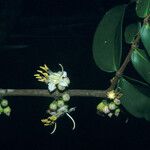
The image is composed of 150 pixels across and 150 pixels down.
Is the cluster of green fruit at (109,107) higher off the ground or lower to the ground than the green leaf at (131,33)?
lower

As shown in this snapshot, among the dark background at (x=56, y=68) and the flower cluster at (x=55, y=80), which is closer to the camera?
the flower cluster at (x=55, y=80)

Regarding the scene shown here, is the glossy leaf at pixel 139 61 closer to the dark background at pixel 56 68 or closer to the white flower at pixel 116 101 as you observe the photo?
the white flower at pixel 116 101

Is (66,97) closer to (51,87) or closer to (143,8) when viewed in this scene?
(51,87)

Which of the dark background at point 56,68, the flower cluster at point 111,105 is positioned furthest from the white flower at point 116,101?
the dark background at point 56,68

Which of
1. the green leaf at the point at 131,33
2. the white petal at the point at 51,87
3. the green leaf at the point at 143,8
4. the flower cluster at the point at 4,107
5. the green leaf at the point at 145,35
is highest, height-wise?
the green leaf at the point at 143,8

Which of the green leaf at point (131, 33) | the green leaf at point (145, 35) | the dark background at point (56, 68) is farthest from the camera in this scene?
the dark background at point (56, 68)

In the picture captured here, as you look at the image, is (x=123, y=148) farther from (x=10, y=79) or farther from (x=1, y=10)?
(x=1, y=10)

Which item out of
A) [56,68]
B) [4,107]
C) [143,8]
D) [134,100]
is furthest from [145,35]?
[56,68]
